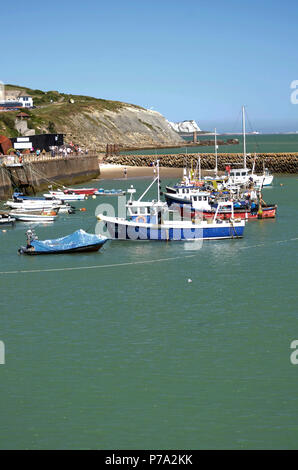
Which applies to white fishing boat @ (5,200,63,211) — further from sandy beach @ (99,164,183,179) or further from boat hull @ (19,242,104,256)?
sandy beach @ (99,164,183,179)

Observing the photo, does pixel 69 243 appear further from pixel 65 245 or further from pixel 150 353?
pixel 150 353

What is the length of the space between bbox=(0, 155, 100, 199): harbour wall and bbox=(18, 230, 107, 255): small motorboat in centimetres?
2985

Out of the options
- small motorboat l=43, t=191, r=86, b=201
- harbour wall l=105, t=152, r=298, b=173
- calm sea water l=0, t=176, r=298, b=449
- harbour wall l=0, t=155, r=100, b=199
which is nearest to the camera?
calm sea water l=0, t=176, r=298, b=449

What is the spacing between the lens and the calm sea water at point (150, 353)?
837 inches

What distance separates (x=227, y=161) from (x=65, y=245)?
280 ft

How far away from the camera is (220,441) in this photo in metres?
20.6

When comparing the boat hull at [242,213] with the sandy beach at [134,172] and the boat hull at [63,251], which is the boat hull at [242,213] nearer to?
the boat hull at [63,251]

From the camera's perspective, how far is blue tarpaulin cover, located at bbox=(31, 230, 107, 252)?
46.1 meters

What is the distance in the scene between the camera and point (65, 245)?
46375mm

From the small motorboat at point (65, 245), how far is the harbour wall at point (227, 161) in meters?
69.7

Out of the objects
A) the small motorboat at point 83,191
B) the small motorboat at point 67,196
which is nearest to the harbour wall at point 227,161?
the small motorboat at point 83,191

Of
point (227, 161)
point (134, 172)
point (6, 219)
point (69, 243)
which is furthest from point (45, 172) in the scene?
point (227, 161)

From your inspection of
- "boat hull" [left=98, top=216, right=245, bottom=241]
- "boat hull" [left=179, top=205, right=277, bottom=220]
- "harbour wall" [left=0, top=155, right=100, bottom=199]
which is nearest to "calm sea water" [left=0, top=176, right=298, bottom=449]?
"boat hull" [left=98, top=216, right=245, bottom=241]

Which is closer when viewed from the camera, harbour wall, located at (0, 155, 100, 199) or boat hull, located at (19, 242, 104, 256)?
boat hull, located at (19, 242, 104, 256)
